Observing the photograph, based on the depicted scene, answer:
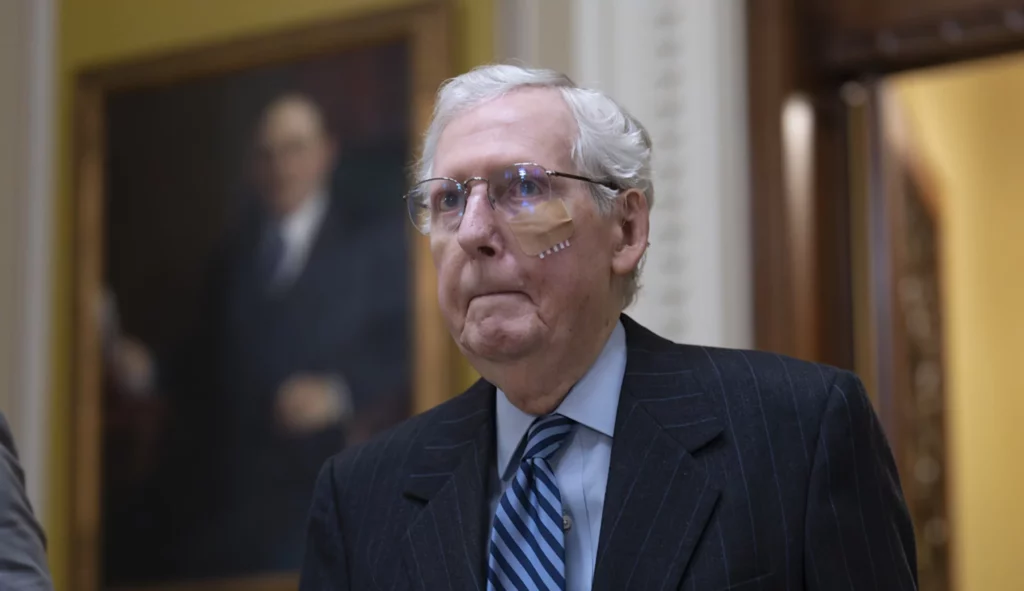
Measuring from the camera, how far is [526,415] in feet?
8.75

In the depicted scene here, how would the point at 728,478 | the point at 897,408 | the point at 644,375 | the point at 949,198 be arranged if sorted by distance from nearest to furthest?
the point at 728,478, the point at 644,375, the point at 897,408, the point at 949,198

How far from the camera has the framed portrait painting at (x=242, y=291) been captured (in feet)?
19.0

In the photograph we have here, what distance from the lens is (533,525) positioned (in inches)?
98.7

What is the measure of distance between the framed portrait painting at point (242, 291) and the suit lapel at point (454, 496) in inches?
108

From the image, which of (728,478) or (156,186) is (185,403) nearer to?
(156,186)

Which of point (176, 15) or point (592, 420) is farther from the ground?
point (176, 15)

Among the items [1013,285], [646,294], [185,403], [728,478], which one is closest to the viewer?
[728,478]

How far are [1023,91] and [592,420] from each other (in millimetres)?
7402

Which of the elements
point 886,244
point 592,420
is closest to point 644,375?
point 592,420

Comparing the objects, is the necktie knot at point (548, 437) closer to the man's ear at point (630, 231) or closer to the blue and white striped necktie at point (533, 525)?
the blue and white striped necktie at point (533, 525)

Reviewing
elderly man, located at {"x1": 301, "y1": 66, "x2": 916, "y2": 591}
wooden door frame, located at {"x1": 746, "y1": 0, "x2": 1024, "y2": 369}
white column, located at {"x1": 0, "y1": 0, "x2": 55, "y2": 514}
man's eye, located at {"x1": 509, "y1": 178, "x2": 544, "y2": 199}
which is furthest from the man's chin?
white column, located at {"x1": 0, "y1": 0, "x2": 55, "y2": 514}

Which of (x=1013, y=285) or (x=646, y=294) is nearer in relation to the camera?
(x=646, y=294)

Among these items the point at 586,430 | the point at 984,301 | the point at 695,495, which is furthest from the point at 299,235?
the point at 984,301

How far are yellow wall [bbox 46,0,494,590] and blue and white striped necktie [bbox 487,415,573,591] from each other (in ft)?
12.4
